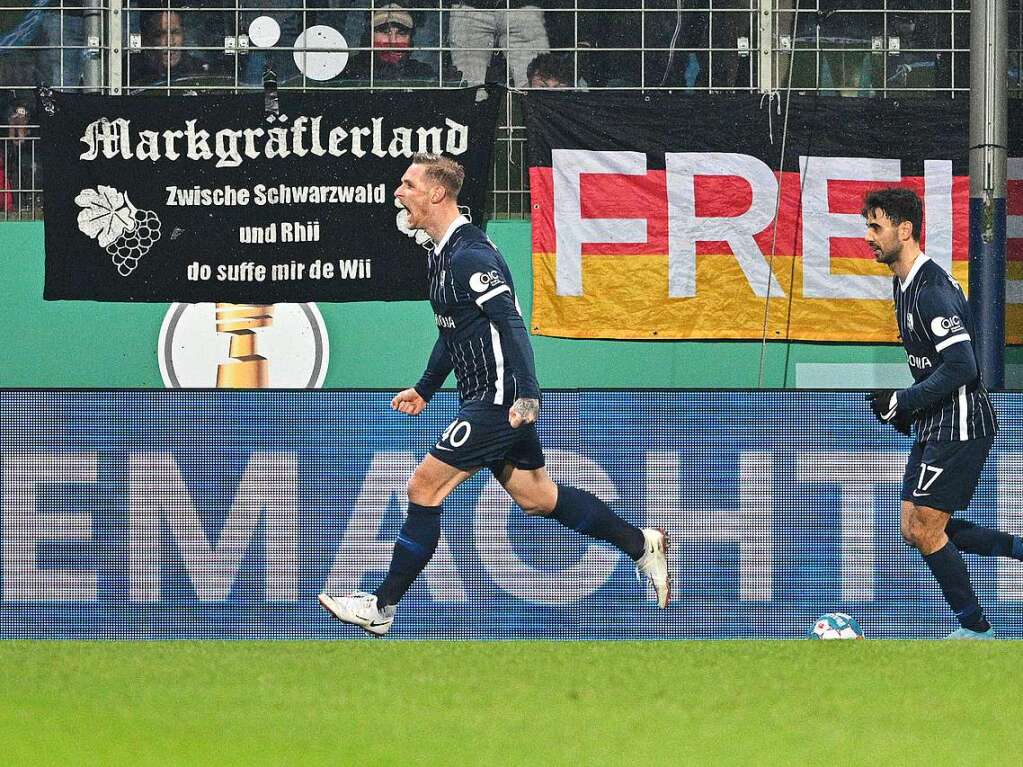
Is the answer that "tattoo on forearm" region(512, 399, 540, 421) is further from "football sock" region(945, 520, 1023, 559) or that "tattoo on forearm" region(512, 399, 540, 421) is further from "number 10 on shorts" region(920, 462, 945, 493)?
"football sock" region(945, 520, 1023, 559)

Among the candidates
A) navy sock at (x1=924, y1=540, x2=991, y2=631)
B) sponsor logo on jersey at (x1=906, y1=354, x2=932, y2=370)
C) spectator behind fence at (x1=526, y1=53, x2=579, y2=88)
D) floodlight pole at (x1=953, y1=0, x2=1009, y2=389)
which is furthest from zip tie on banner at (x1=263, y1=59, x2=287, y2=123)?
navy sock at (x1=924, y1=540, x2=991, y2=631)

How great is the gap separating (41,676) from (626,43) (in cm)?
770

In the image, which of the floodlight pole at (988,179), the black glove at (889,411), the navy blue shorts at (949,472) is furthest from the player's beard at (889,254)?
the floodlight pole at (988,179)

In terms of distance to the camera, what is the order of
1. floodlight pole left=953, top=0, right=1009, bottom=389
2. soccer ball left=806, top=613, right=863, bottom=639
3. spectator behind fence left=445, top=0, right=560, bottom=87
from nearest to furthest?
soccer ball left=806, top=613, right=863, bottom=639, floodlight pole left=953, top=0, right=1009, bottom=389, spectator behind fence left=445, top=0, right=560, bottom=87

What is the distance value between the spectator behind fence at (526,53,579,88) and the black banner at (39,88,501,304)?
727mm

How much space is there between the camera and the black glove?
6.79 metres

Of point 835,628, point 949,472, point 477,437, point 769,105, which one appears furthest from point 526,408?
point 769,105

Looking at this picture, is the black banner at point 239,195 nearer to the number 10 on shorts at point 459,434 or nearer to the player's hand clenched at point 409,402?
the player's hand clenched at point 409,402

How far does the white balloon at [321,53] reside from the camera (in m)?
12.3

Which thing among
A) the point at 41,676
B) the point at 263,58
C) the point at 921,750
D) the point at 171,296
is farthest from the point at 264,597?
the point at 263,58

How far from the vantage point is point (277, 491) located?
755 centimetres

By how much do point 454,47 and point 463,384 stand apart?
607cm

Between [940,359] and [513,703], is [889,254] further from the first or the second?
[513,703]

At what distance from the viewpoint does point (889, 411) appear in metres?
6.79
